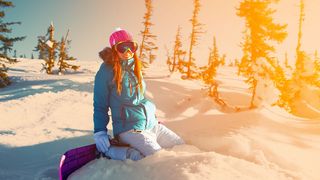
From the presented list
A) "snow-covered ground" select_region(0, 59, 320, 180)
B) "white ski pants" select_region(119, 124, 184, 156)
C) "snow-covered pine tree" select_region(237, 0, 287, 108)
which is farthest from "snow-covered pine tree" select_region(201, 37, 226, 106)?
"white ski pants" select_region(119, 124, 184, 156)

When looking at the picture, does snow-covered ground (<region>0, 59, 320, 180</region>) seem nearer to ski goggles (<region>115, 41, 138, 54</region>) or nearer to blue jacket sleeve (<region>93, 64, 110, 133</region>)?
blue jacket sleeve (<region>93, 64, 110, 133</region>)

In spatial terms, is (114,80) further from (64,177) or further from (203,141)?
(203,141)

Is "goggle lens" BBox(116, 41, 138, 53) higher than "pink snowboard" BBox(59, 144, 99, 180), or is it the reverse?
"goggle lens" BBox(116, 41, 138, 53)

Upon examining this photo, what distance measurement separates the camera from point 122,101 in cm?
499

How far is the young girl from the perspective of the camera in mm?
4875

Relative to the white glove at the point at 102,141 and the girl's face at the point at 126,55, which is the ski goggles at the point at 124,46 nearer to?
the girl's face at the point at 126,55

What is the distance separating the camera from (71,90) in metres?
17.2

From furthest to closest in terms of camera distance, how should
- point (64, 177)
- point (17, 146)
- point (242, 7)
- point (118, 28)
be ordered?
point (242, 7) < point (17, 146) < point (118, 28) < point (64, 177)

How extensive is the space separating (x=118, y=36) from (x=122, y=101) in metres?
1.11

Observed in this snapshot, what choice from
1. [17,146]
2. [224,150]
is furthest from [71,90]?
[224,150]

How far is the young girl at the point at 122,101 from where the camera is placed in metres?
4.88

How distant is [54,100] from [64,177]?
10.9 meters

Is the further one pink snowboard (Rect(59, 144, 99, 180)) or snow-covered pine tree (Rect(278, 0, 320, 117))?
snow-covered pine tree (Rect(278, 0, 320, 117))

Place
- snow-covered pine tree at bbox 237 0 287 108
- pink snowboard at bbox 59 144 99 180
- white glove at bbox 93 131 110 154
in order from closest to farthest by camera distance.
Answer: pink snowboard at bbox 59 144 99 180 → white glove at bbox 93 131 110 154 → snow-covered pine tree at bbox 237 0 287 108
